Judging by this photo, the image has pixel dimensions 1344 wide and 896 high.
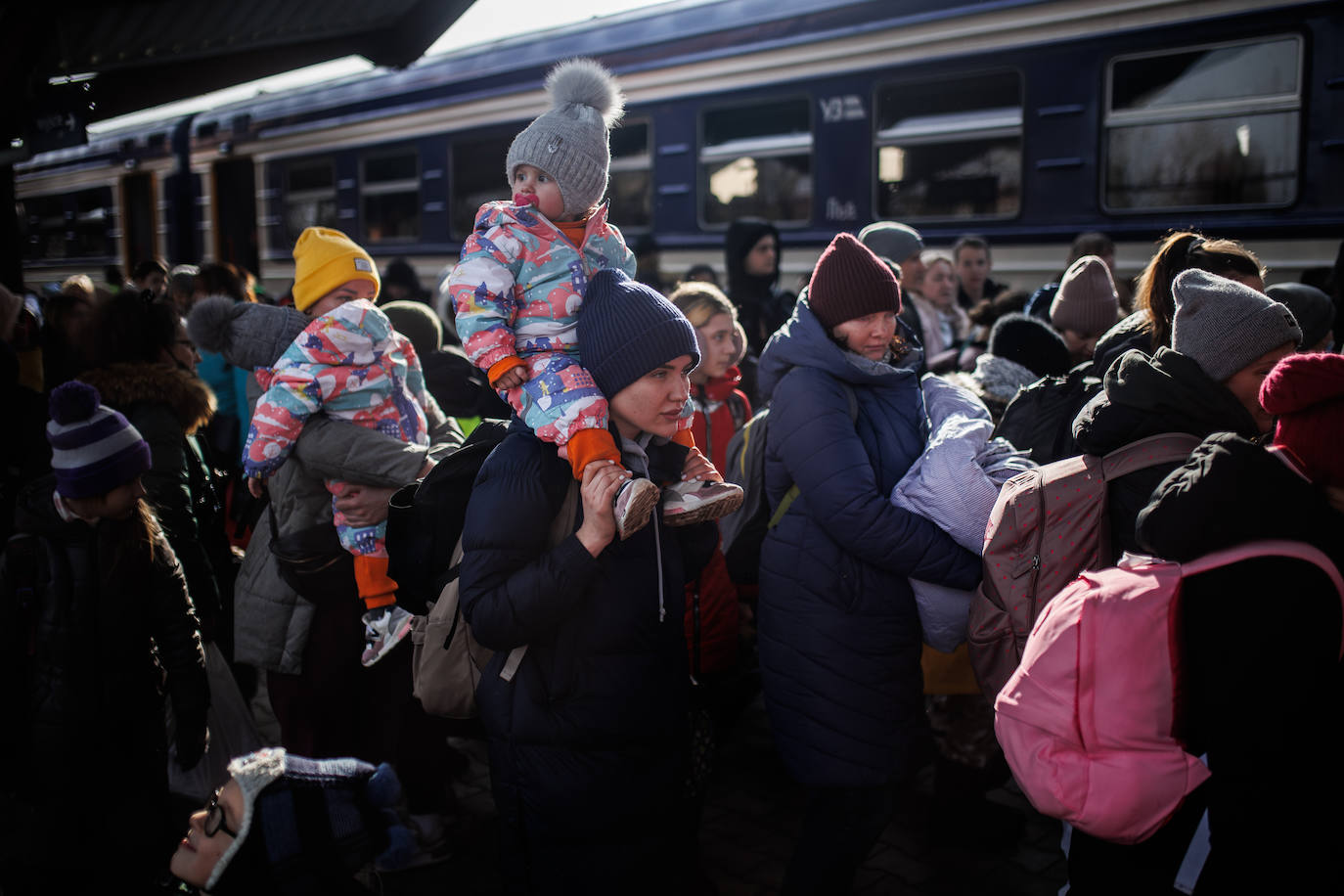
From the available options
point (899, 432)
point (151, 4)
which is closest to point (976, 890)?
point (899, 432)

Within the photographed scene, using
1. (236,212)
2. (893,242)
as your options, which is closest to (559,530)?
(893,242)

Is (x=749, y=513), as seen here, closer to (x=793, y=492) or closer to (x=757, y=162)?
(x=793, y=492)

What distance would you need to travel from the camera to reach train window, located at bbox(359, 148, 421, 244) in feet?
37.6

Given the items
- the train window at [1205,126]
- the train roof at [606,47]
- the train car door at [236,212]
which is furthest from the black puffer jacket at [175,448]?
the train car door at [236,212]

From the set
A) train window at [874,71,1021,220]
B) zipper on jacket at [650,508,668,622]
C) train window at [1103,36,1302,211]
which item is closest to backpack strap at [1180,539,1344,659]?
zipper on jacket at [650,508,668,622]

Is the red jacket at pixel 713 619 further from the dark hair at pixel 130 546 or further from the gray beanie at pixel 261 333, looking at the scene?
the dark hair at pixel 130 546

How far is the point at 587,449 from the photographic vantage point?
2307mm

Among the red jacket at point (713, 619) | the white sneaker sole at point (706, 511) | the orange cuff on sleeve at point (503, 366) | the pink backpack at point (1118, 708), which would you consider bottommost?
the red jacket at point (713, 619)

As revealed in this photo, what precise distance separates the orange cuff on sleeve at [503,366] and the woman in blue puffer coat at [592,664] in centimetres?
24

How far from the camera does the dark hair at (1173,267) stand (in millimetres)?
3027

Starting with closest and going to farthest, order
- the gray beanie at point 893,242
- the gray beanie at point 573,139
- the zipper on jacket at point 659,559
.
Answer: the zipper on jacket at point 659,559 → the gray beanie at point 573,139 → the gray beanie at point 893,242

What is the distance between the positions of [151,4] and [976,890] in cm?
834

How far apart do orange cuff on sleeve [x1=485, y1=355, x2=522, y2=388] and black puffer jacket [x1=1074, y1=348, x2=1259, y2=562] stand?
1.33 m

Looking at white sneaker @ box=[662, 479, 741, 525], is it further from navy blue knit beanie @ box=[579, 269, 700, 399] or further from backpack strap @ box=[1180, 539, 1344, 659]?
backpack strap @ box=[1180, 539, 1344, 659]
